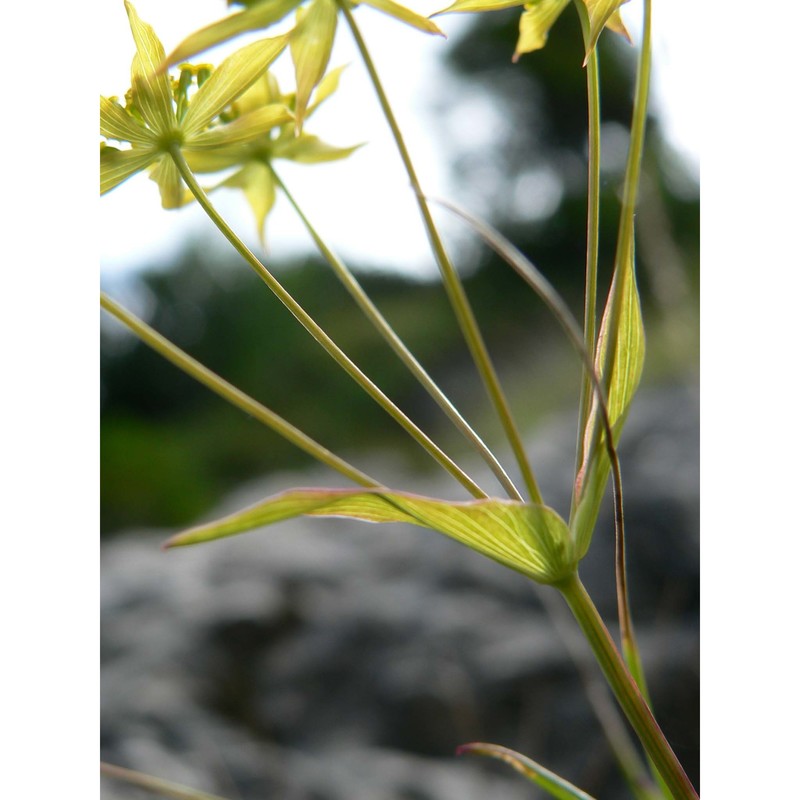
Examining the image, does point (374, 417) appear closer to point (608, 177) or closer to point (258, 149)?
point (608, 177)

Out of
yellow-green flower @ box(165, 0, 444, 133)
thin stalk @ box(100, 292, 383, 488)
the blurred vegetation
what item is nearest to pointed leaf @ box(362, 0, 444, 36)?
yellow-green flower @ box(165, 0, 444, 133)

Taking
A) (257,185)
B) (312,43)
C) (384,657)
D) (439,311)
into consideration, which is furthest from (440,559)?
(312,43)

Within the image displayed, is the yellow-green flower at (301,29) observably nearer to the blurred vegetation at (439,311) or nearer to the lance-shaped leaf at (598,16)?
the lance-shaped leaf at (598,16)

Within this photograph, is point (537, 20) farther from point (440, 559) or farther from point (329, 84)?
point (440, 559)

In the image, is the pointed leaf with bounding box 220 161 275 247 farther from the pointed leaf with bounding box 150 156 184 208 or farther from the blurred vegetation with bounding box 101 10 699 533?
the blurred vegetation with bounding box 101 10 699 533

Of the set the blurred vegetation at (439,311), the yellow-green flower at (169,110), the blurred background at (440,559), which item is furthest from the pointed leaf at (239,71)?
the blurred vegetation at (439,311)

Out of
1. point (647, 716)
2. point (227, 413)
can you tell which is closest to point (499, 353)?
point (227, 413)

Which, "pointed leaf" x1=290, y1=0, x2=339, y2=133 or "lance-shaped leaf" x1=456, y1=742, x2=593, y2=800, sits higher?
"pointed leaf" x1=290, y1=0, x2=339, y2=133
